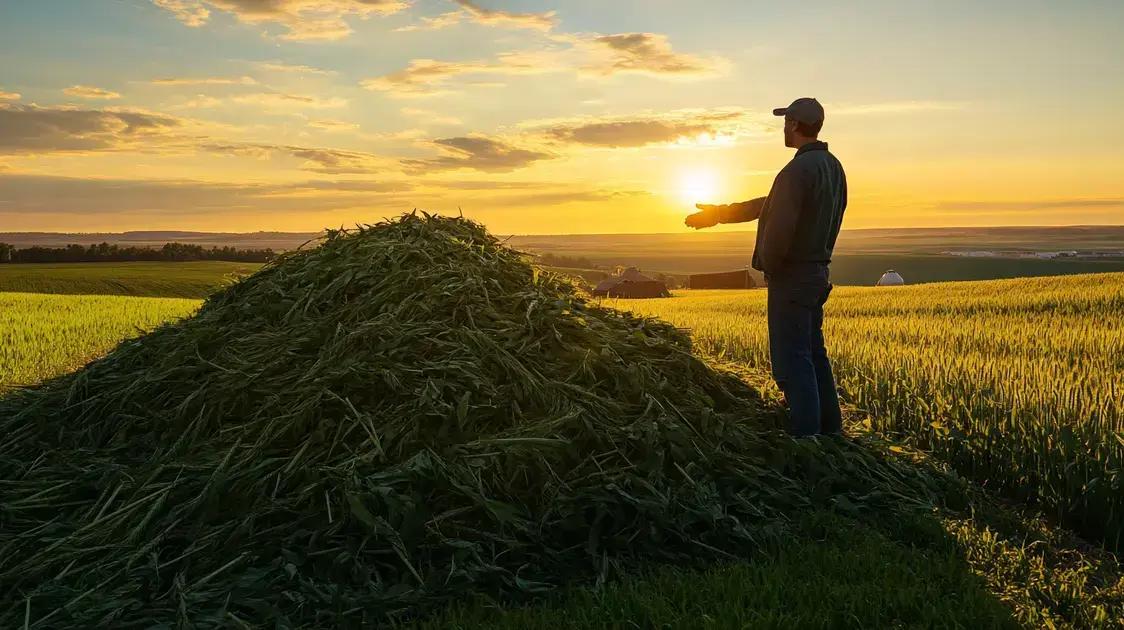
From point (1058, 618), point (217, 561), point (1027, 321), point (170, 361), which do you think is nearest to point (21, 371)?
point (170, 361)

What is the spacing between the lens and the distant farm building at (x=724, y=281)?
46.7m

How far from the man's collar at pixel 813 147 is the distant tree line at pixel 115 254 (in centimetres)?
4869

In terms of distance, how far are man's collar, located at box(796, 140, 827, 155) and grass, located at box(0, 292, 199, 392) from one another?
5541 millimetres

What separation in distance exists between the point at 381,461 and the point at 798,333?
2548mm

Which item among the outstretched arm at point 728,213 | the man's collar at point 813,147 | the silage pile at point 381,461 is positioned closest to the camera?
the silage pile at point 381,461

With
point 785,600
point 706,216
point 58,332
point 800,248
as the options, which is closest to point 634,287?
point 58,332

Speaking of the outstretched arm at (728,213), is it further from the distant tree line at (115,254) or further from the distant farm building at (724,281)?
the distant tree line at (115,254)

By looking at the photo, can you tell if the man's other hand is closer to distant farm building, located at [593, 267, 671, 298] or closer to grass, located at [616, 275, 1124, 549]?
grass, located at [616, 275, 1124, 549]

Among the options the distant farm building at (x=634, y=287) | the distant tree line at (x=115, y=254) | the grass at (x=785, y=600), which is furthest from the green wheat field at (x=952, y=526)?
the distant tree line at (x=115, y=254)

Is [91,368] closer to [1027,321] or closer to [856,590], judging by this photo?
[856,590]

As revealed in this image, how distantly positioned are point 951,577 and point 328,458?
9.16 ft

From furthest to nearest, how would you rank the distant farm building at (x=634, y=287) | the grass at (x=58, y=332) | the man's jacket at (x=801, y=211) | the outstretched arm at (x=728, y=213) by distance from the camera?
the distant farm building at (x=634, y=287) < the grass at (x=58, y=332) < the outstretched arm at (x=728, y=213) < the man's jacket at (x=801, y=211)

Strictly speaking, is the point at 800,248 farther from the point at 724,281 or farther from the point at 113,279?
the point at 724,281

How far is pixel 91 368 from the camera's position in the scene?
611 cm
